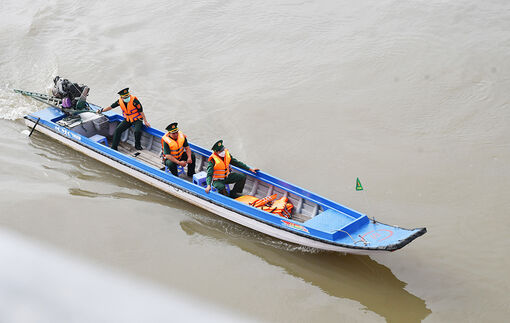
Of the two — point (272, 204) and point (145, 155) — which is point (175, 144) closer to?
point (145, 155)

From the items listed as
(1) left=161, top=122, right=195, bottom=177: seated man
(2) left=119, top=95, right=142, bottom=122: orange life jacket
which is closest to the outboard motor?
(2) left=119, top=95, right=142, bottom=122: orange life jacket

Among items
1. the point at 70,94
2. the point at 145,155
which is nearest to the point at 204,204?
the point at 145,155

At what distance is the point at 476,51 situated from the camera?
551 inches

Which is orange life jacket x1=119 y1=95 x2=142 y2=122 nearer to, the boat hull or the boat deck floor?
the boat deck floor

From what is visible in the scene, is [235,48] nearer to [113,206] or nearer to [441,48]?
[441,48]

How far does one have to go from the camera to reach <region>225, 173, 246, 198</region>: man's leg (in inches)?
371

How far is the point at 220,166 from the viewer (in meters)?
9.12

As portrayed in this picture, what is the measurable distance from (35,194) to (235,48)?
796 centimetres

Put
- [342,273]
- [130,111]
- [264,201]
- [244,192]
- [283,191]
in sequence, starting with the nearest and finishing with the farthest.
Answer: [342,273]
[264,201]
[283,191]
[244,192]
[130,111]

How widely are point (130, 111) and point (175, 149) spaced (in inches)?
71.4

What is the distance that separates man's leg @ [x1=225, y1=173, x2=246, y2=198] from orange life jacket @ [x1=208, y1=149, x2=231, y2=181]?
166mm

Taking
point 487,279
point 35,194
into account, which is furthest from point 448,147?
point 35,194

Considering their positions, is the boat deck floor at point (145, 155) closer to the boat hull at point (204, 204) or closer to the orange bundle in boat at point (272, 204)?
the boat hull at point (204, 204)

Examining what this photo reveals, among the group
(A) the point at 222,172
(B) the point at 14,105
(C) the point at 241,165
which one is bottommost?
(A) the point at 222,172
